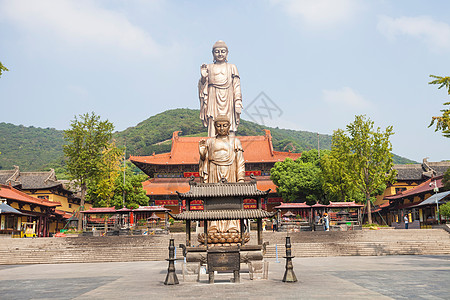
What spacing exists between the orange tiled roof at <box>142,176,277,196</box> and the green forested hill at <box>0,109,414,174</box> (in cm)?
4098

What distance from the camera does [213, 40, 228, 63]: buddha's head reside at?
42.3 metres

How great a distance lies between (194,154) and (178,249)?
24895 millimetres

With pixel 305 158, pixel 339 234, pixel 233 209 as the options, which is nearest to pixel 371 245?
pixel 339 234

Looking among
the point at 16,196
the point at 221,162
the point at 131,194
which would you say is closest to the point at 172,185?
the point at 131,194

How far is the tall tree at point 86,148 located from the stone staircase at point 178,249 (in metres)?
8.86

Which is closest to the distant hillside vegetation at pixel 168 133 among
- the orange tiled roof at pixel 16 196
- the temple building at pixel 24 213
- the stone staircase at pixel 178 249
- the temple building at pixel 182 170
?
the temple building at pixel 182 170

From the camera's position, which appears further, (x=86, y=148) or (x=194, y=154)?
(x=194, y=154)

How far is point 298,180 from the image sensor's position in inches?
1475

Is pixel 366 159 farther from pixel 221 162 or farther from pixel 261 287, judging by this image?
pixel 261 287

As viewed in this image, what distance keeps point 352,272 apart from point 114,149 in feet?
89.0

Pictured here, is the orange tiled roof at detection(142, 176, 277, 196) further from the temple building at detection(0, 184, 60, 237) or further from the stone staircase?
the stone staircase

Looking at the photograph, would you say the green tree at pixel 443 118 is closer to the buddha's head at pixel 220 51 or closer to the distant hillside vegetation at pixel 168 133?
the buddha's head at pixel 220 51

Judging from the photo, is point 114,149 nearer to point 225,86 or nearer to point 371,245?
point 225,86

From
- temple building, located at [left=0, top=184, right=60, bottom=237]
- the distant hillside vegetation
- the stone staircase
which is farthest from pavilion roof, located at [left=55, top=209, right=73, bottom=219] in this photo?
the distant hillside vegetation
